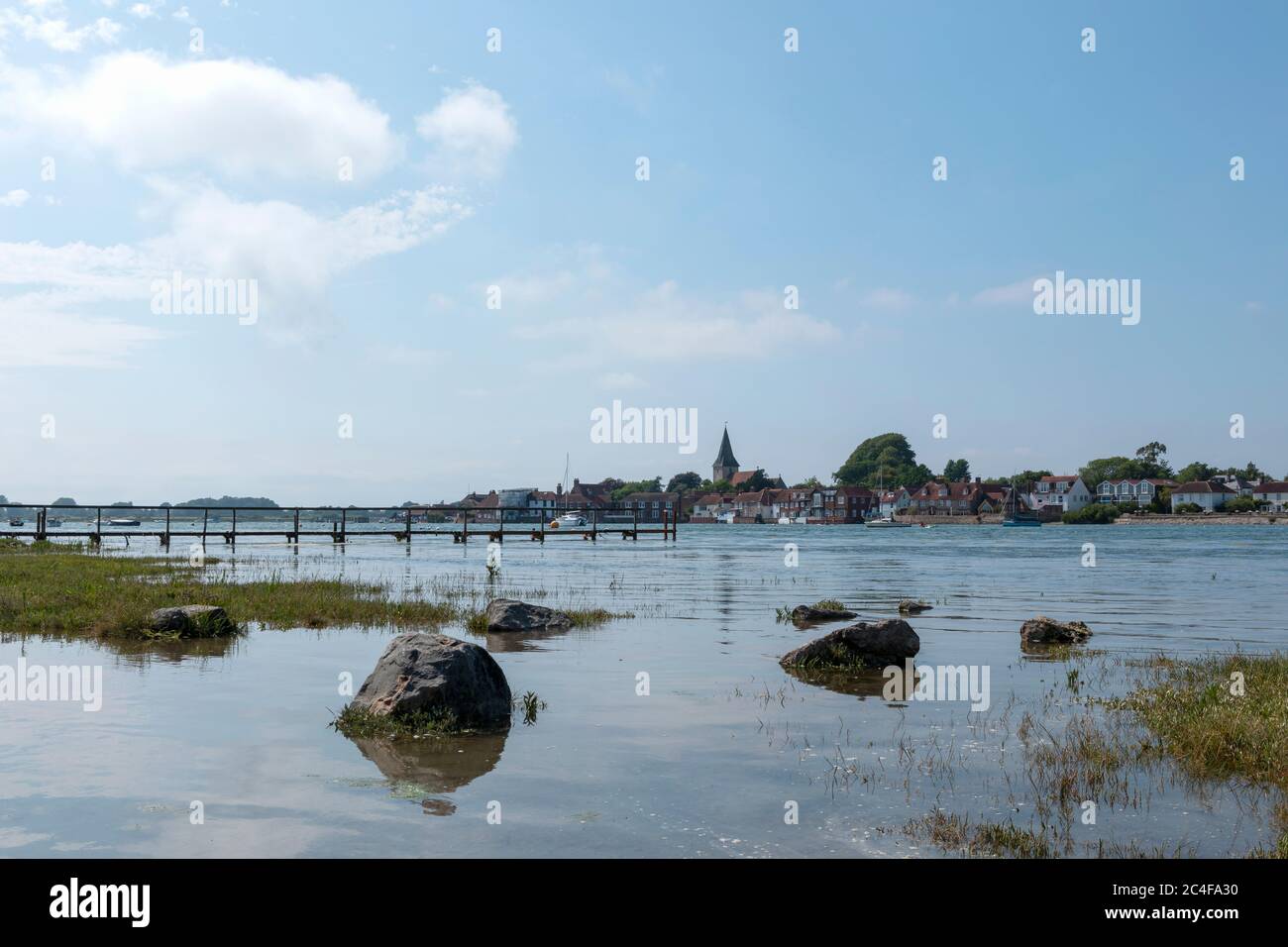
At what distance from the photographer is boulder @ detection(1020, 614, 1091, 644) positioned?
1864cm

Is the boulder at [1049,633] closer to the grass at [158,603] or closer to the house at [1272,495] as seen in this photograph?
the grass at [158,603]

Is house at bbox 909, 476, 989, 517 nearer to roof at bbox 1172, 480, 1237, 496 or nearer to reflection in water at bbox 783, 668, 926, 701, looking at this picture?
roof at bbox 1172, 480, 1237, 496

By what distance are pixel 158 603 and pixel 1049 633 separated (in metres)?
18.1

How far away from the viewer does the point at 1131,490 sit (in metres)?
192

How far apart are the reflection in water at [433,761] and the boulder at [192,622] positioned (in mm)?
8879

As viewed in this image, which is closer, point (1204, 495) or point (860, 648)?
point (860, 648)

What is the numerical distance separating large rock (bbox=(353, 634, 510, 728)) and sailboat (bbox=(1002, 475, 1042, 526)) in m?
172

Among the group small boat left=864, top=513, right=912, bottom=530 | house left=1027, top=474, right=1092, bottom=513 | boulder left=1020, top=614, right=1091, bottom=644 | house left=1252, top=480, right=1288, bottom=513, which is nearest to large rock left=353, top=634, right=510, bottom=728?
boulder left=1020, top=614, right=1091, bottom=644

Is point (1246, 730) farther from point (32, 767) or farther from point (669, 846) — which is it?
point (32, 767)

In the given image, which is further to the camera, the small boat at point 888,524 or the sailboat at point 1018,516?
the small boat at point 888,524

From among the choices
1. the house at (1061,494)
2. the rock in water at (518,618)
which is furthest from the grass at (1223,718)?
the house at (1061,494)

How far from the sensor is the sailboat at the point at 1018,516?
17050cm

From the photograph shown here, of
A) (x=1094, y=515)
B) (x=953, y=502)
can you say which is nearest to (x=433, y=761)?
(x=1094, y=515)

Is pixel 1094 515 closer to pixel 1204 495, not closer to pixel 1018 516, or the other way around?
pixel 1018 516
